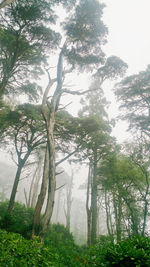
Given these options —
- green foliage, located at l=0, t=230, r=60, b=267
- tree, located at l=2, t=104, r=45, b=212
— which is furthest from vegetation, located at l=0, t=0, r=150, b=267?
green foliage, located at l=0, t=230, r=60, b=267

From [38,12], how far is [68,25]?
86.4 inches

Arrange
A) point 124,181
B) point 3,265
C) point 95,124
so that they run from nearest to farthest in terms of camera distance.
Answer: point 3,265
point 95,124
point 124,181

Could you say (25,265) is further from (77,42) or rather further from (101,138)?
(77,42)

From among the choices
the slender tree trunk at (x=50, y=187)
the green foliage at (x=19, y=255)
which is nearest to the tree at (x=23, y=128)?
the slender tree trunk at (x=50, y=187)

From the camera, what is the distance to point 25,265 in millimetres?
2648

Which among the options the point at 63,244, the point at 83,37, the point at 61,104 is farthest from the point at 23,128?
the point at 63,244

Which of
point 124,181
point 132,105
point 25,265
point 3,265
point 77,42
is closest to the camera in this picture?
point 3,265

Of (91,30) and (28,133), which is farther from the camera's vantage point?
(28,133)

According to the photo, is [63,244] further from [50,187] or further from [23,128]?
[23,128]

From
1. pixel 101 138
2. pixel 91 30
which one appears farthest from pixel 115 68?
pixel 101 138

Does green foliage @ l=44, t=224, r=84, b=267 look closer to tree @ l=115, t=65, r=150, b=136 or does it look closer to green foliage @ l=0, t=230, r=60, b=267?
green foliage @ l=0, t=230, r=60, b=267

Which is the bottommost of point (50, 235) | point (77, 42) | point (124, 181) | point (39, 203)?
point (50, 235)

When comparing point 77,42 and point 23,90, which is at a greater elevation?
point 77,42

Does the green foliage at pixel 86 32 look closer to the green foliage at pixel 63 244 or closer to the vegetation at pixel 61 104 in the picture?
the vegetation at pixel 61 104
